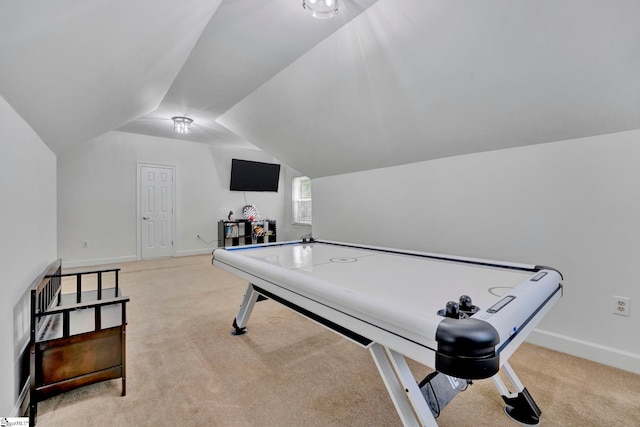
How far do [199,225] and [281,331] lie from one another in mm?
4357

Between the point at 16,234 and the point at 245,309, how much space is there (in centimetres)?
145

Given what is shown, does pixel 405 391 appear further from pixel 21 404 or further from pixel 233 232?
pixel 233 232

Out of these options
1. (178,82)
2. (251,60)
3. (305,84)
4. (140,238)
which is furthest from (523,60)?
(140,238)

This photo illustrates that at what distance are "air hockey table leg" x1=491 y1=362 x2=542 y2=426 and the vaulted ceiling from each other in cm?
175

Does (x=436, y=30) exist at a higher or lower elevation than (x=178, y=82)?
lower

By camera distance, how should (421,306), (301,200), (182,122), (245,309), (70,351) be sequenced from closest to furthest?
(421,306)
(70,351)
(245,309)
(182,122)
(301,200)

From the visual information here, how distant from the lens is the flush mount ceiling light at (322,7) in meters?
1.75

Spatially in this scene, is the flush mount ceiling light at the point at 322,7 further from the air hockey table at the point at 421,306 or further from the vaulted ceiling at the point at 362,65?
the air hockey table at the point at 421,306

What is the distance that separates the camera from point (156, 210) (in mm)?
5566

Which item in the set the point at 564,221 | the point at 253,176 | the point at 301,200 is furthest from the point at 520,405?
the point at 253,176

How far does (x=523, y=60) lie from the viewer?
1784 mm

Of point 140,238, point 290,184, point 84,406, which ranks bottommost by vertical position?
point 84,406

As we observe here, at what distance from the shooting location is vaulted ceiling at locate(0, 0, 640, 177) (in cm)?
135

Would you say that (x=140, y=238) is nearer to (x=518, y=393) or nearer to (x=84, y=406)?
(x=84, y=406)
